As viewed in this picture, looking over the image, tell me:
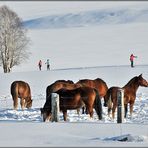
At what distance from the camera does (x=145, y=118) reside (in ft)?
55.6

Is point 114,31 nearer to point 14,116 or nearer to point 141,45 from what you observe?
point 141,45

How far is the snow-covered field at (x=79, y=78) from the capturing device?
10.6 metres

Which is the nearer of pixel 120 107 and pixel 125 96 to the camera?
pixel 120 107

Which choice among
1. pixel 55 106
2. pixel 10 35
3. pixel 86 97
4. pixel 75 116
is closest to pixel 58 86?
pixel 75 116

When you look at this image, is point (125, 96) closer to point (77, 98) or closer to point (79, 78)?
point (77, 98)

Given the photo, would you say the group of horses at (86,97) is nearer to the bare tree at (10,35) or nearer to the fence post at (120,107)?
the fence post at (120,107)

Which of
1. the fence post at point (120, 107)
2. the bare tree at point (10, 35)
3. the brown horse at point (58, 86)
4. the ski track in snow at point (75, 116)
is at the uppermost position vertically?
the bare tree at point (10, 35)

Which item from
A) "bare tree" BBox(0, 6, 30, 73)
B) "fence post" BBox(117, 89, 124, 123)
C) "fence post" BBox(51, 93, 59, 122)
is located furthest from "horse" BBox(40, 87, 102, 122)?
"bare tree" BBox(0, 6, 30, 73)

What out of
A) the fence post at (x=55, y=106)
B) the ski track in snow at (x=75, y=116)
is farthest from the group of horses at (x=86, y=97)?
the fence post at (x=55, y=106)

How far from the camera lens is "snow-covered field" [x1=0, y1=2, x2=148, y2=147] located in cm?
1057

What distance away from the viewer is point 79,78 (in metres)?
35.1

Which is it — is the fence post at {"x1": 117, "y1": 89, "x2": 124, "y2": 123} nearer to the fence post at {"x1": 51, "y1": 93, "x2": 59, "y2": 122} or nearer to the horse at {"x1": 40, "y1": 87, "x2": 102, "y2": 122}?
the fence post at {"x1": 51, "y1": 93, "x2": 59, "y2": 122}

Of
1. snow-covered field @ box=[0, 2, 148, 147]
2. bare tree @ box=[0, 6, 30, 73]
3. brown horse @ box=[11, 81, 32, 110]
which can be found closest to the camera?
snow-covered field @ box=[0, 2, 148, 147]

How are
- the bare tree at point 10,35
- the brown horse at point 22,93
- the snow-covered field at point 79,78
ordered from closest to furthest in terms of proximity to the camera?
the snow-covered field at point 79,78 < the brown horse at point 22,93 < the bare tree at point 10,35
